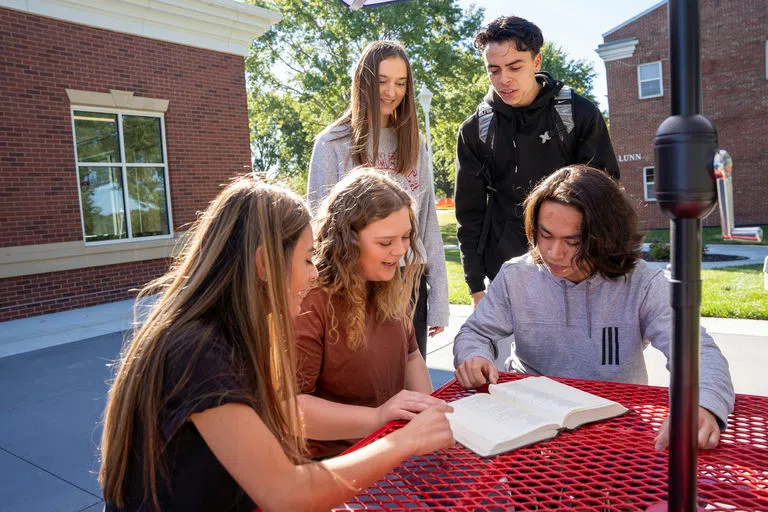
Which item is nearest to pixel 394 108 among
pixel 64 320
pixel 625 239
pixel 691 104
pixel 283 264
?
pixel 625 239

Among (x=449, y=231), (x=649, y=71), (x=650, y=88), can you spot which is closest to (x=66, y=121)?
(x=650, y=88)

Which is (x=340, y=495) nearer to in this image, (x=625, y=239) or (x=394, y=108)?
(x=625, y=239)

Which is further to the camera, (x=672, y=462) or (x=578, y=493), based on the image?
(x=578, y=493)


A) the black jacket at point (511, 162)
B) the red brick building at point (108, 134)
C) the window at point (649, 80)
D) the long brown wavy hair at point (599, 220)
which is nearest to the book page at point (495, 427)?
the long brown wavy hair at point (599, 220)

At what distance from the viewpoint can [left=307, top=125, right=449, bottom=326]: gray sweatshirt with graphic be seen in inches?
112

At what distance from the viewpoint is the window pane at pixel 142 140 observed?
30.3 feet

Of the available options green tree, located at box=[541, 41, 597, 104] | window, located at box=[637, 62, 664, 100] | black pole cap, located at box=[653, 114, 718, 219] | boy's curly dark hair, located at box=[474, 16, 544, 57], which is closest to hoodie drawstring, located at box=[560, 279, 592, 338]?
boy's curly dark hair, located at box=[474, 16, 544, 57]

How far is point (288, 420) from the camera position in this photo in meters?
1.43

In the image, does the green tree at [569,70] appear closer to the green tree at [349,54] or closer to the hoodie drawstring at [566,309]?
the green tree at [349,54]

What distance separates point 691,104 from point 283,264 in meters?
0.95

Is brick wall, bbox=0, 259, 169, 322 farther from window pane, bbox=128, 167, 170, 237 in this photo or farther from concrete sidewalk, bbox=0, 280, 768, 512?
window pane, bbox=128, 167, 170, 237

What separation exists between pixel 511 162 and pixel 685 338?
8.01 feet

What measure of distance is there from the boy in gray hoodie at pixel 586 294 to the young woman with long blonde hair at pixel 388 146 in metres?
0.78

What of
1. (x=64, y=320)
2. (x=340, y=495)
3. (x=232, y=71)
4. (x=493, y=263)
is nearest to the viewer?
(x=340, y=495)
